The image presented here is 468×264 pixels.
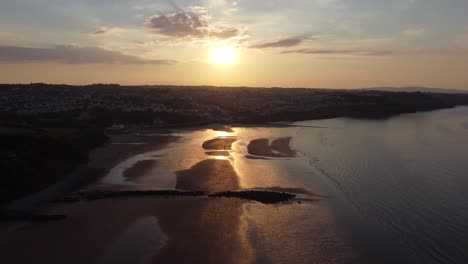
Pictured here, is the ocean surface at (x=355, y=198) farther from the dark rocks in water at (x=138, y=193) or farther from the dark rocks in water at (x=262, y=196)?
the dark rocks in water at (x=138, y=193)

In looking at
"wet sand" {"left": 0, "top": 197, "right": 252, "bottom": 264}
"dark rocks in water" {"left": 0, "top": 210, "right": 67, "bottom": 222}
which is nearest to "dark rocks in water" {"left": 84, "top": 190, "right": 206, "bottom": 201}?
"wet sand" {"left": 0, "top": 197, "right": 252, "bottom": 264}

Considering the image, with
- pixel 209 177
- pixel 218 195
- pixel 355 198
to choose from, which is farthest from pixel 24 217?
pixel 355 198

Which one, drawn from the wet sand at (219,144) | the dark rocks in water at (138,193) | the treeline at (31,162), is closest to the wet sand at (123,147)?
the treeline at (31,162)

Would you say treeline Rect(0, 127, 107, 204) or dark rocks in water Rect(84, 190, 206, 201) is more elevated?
treeline Rect(0, 127, 107, 204)

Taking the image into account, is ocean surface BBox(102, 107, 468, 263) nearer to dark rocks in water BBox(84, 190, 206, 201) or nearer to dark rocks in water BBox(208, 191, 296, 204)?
dark rocks in water BBox(208, 191, 296, 204)

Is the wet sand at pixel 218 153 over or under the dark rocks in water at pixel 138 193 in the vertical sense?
over

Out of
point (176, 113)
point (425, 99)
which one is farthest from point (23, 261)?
point (425, 99)

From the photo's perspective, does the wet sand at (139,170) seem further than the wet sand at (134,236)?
Yes
